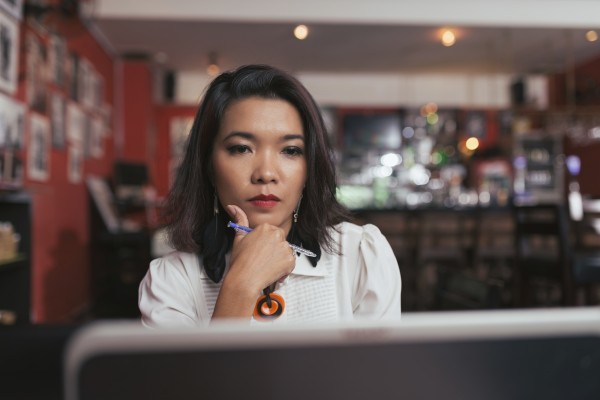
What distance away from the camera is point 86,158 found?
5.67m

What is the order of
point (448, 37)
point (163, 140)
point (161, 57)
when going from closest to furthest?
point (448, 37), point (161, 57), point (163, 140)

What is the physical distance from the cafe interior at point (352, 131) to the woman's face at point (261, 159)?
0.51 m

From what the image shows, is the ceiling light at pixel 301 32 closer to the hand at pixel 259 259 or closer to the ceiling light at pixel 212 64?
the ceiling light at pixel 212 64

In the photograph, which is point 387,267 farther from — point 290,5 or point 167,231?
point 290,5

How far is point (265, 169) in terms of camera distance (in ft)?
3.01

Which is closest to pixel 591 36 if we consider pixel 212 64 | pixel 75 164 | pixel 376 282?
pixel 212 64

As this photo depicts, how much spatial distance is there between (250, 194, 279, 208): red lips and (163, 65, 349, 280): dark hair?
106mm

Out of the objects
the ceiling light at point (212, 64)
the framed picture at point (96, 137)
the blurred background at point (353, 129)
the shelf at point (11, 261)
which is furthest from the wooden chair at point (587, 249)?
the ceiling light at point (212, 64)

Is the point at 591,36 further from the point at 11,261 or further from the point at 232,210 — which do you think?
the point at 232,210

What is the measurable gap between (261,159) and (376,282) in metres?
0.32

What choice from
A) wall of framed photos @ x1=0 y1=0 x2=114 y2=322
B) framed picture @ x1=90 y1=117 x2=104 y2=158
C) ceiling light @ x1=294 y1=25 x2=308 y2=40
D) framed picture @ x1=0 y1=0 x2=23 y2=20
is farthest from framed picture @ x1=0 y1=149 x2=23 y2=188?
ceiling light @ x1=294 y1=25 x2=308 y2=40

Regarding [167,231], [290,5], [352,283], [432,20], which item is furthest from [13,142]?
[432,20]

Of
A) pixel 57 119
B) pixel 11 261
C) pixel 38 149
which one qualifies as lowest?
pixel 11 261

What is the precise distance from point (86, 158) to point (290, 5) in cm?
270
